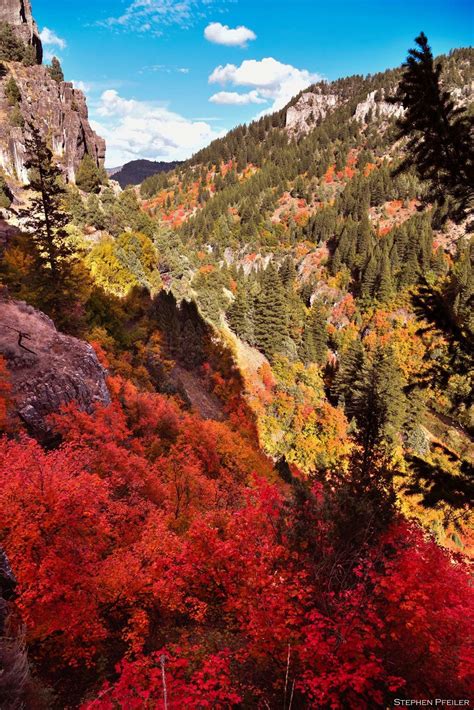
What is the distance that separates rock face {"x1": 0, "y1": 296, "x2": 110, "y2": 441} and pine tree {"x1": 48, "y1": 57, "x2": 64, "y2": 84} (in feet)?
243

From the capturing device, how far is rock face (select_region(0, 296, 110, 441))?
21438 mm

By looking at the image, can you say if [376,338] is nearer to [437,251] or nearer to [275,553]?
[437,251]

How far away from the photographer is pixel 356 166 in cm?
17138

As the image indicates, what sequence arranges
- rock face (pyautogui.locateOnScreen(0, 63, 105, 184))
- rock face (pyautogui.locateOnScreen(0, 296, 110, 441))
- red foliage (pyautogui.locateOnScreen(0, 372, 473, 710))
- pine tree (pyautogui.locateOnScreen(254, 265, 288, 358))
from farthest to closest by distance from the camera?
pine tree (pyautogui.locateOnScreen(254, 265, 288, 358)) → rock face (pyautogui.locateOnScreen(0, 63, 105, 184)) → rock face (pyautogui.locateOnScreen(0, 296, 110, 441)) → red foliage (pyautogui.locateOnScreen(0, 372, 473, 710))

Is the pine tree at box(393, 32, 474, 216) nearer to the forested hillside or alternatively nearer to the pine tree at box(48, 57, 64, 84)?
the forested hillside

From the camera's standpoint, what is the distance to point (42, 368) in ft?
76.1

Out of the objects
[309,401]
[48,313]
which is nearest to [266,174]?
[309,401]

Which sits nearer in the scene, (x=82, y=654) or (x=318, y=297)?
(x=82, y=654)

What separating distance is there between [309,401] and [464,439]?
36626 millimetres

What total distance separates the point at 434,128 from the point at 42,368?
23.1m

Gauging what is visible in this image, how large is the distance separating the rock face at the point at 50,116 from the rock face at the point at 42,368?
47.2 metres

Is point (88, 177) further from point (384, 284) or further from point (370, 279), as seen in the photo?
point (384, 284)

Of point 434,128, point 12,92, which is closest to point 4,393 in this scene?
point 434,128

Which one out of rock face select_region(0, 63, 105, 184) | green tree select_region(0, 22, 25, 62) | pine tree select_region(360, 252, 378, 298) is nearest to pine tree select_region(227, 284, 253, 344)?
rock face select_region(0, 63, 105, 184)
